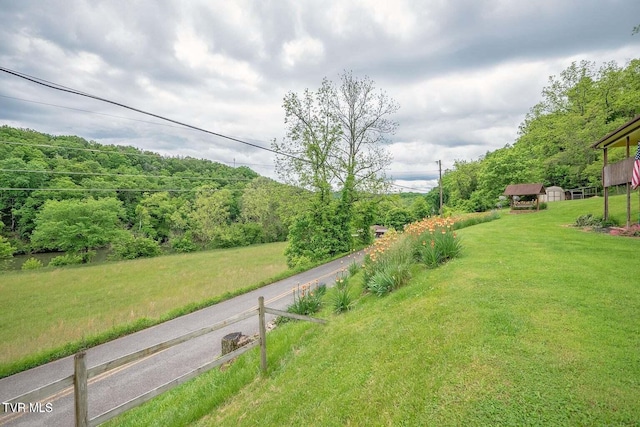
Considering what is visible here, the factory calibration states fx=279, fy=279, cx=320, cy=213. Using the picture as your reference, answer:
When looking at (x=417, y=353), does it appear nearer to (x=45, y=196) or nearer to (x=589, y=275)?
(x=589, y=275)

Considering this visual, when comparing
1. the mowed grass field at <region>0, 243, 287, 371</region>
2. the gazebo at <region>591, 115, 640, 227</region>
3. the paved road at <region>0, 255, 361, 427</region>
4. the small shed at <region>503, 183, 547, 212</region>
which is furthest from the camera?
the small shed at <region>503, 183, 547, 212</region>

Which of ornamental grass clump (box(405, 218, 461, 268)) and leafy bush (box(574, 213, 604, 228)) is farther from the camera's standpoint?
leafy bush (box(574, 213, 604, 228))

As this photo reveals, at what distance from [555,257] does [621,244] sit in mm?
3960

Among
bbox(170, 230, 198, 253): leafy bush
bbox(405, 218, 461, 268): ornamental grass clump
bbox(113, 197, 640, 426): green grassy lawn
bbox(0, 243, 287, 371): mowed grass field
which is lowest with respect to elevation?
bbox(170, 230, 198, 253): leafy bush

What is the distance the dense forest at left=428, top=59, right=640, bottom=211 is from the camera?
A: 31109 mm

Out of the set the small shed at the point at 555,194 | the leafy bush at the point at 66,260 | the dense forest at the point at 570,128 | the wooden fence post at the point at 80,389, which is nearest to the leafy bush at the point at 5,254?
the leafy bush at the point at 66,260

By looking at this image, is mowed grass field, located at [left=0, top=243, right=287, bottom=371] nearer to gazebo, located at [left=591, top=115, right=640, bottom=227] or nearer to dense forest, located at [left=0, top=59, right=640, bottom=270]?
dense forest, located at [left=0, top=59, right=640, bottom=270]

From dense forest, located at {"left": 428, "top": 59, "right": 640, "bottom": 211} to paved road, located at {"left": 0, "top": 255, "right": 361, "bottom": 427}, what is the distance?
34.9 m

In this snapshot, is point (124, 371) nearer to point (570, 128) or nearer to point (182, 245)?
point (182, 245)

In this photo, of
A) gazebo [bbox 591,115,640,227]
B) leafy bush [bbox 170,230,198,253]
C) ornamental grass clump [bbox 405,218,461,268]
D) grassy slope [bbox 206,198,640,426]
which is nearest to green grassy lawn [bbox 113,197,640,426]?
grassy slope [bbox 206,198,640,426]

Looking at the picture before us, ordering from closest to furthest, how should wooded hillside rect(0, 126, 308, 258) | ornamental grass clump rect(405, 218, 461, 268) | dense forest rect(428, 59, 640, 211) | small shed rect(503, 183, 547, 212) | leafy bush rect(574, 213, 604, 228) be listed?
ornamental grass clump rect(405, 218, 461, 268), leafy bush rect(574, 213, 604, 228), small shed rect(503, 183, 547, 212), wooded hillside rect(0, 126, 308, 258), dense forest rect(428, 59, 640, 211)

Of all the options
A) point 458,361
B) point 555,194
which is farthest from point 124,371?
point 555,194

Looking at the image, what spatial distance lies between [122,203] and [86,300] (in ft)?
119

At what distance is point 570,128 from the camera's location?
33625mm
